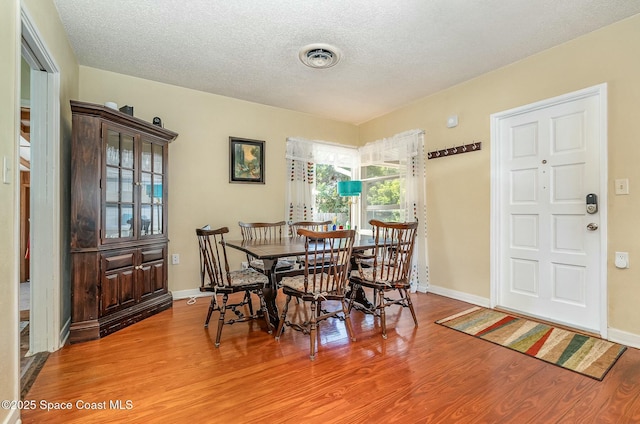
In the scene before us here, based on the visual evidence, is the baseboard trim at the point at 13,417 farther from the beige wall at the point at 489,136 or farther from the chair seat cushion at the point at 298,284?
the beige wall at the point at 489,136

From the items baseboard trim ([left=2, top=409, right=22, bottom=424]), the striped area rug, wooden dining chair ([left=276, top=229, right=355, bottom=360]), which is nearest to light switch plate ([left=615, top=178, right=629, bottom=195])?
the striped area rug

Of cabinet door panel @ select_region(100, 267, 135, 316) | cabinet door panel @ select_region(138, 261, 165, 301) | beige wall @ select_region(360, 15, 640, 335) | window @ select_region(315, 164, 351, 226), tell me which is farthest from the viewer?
window @ select_region(315, 164, 351, 226)

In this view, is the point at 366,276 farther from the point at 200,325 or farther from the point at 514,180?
the point at 514,180

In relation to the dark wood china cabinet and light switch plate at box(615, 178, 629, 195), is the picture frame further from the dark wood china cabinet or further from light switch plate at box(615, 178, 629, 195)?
light switch plate at box(615, 178, 629, 195)

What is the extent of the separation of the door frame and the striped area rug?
315 cm

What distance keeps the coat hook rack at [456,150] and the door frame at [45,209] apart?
12.1ft

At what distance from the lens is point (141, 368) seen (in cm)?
200

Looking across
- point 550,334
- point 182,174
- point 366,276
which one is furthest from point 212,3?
point 550,334

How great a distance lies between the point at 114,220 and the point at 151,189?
0.51 m

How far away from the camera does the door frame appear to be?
7.04 ft

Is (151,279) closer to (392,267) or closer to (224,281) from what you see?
(224,281)

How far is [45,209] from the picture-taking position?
2.17 m

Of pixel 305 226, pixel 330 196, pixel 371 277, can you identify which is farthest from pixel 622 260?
pixel 330 196

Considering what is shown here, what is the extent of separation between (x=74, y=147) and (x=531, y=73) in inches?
160
